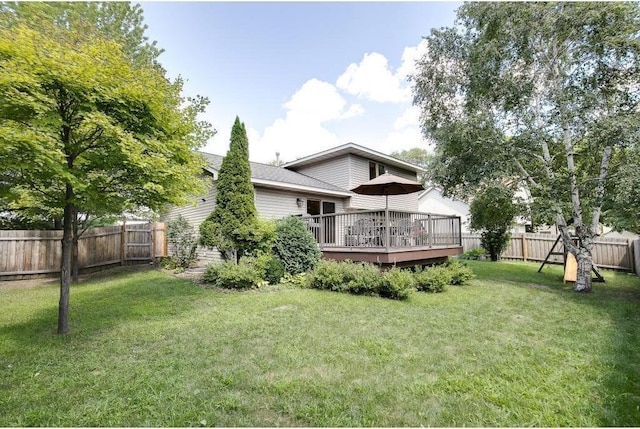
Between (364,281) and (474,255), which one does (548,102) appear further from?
(474,255)

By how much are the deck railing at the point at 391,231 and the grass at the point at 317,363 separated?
7.39 ft

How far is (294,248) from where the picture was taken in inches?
348

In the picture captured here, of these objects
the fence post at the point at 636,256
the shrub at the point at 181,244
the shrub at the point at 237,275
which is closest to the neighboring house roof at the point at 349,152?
the shrub at the point at 181,244

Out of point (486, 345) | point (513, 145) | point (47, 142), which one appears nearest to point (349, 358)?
point (486, 345)

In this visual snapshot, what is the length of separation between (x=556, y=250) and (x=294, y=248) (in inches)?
538

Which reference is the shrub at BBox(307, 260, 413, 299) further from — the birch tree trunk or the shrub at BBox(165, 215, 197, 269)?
the shrub at BBox(165, 215, 197, 269)

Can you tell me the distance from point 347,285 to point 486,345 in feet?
11.8

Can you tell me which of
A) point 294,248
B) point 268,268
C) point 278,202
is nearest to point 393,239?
point 294,248

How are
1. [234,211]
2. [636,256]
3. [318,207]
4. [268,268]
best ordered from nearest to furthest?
1. [268,268]
2. [234,211]
3. [636,256]
4. [318,207]

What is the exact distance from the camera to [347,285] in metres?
7.48

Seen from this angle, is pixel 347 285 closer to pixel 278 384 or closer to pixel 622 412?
pixel 278 384

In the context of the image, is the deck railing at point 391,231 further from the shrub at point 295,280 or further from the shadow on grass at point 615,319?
the shadow on grass at point 615,319

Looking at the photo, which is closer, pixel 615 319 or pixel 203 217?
pixel 615 319

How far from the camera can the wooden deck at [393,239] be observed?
836 centimetres
